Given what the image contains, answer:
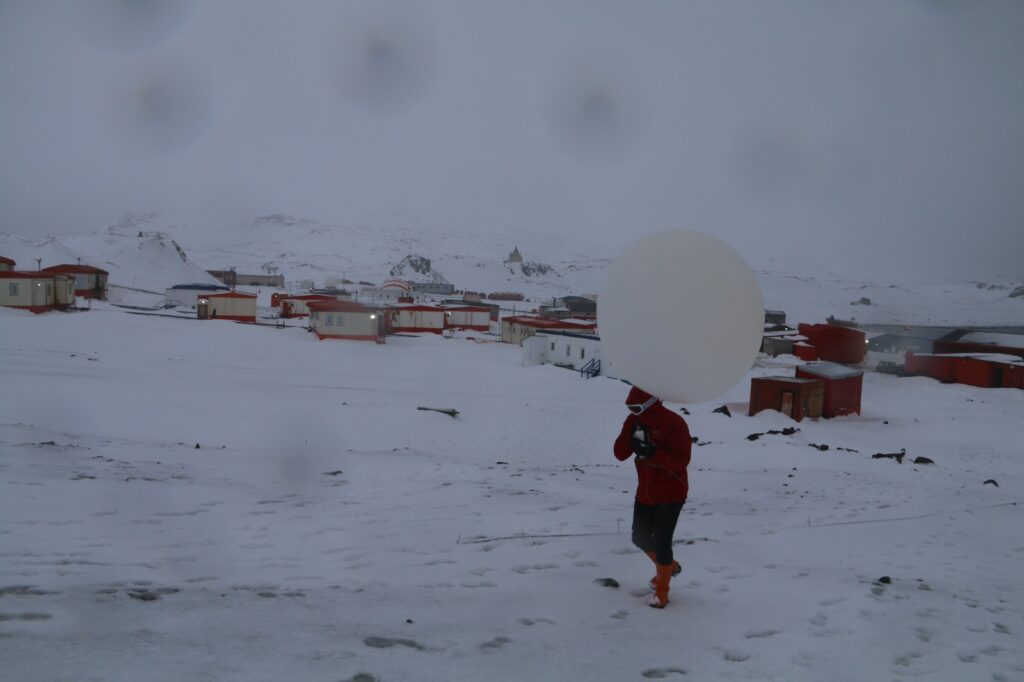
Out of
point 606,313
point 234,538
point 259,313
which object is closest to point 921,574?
point 606,313

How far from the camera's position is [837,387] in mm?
23219

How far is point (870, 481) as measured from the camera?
468 inches

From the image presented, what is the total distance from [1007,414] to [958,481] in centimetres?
1792

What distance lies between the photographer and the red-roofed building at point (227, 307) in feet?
154

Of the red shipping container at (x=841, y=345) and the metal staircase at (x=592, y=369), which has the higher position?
the red shipping container at (x=841, y=345)

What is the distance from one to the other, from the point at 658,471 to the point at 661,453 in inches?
6.4

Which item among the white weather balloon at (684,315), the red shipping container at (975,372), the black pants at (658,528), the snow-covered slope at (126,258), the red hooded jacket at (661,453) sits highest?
the snow-covered slope at (126,258)

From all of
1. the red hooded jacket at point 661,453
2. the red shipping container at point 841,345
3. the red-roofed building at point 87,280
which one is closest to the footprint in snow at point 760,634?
the red hooded jacket at point 661,453

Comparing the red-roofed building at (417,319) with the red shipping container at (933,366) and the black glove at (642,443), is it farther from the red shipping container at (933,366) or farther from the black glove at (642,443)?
the black glove at (642,443)

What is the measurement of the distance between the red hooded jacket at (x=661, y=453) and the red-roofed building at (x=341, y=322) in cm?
3719

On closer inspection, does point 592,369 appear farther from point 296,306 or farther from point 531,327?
point 296,306

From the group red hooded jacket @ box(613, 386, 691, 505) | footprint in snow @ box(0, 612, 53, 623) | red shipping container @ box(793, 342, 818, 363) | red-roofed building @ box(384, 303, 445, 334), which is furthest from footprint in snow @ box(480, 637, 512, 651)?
red-roofed building @ box(384, 303, 445, 334)

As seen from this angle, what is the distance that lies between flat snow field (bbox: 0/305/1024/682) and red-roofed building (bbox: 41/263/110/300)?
1871 inches

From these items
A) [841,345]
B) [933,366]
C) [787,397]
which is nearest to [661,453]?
[787,397]
